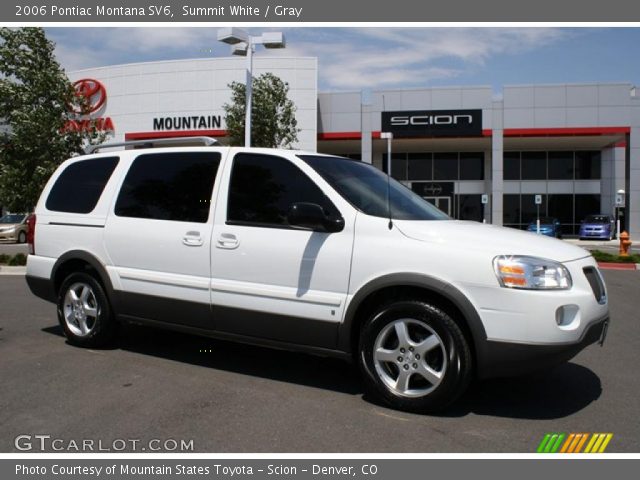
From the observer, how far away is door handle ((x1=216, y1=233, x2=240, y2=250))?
15.6ft

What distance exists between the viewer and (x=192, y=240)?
195 inches

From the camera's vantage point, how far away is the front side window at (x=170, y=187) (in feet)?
16.7

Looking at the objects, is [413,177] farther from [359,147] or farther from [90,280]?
[90,280]

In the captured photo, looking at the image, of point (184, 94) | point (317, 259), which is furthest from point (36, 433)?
point (184, 94)

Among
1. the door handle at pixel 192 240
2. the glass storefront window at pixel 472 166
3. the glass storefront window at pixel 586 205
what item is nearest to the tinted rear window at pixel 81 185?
the door handle at pixel 192 240

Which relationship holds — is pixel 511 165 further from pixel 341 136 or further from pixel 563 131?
pixel 341 136

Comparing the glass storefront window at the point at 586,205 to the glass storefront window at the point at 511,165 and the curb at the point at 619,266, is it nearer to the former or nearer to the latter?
the glass storefront window at the point at 511,165

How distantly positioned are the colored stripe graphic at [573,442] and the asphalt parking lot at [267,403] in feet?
0.19

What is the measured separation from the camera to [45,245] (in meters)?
6.11

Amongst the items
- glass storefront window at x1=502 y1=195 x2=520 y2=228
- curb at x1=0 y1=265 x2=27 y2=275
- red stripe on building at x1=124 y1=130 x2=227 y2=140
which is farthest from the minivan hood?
glass storefront window at x1=502 y1=195 x2=520 y2=228

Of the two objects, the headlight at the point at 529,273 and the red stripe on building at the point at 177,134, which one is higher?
the red stripe on building at the point at 177,134

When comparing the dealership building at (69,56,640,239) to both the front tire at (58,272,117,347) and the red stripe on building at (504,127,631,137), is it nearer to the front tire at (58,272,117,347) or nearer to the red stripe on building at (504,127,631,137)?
the red stripe on building at (504,127,631,137)

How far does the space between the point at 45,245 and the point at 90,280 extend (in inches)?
31.0

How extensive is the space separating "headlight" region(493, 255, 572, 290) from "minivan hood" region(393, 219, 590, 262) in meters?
0.06
